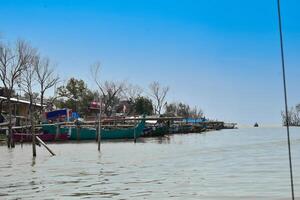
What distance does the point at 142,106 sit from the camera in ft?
358

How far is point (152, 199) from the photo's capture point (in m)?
12.8

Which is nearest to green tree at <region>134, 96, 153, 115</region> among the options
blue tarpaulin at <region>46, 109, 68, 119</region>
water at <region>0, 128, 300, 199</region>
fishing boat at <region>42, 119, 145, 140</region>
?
blue tarpaulin at <region>46, 109, 68, 119</region>

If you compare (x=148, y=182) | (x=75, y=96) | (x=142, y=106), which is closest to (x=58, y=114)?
(x=75, y=96)

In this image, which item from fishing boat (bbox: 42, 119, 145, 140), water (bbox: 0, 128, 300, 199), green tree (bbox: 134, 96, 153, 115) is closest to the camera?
water (bbox: 0, 128, 300, 199)

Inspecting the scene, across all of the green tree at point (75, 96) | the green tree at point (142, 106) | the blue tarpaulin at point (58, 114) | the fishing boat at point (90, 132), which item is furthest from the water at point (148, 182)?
the green tree at point (142, 106)

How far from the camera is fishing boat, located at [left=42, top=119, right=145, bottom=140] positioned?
58.9m

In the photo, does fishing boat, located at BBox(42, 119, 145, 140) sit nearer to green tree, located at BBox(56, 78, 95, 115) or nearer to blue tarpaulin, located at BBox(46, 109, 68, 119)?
blue tarpaulin, located at BBox(46, 109, 68, 119)

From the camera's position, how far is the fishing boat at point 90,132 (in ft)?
193

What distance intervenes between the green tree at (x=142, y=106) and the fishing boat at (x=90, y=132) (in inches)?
1763

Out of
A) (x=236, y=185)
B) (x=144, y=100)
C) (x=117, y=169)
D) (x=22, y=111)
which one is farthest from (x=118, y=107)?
(x=236, y=185)

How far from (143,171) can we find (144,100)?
89.7m

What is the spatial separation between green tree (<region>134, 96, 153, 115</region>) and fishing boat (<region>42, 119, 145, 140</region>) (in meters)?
44.8

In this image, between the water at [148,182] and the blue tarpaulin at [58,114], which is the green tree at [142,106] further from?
the water at [148,182]

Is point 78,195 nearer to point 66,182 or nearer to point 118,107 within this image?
point 66,182
